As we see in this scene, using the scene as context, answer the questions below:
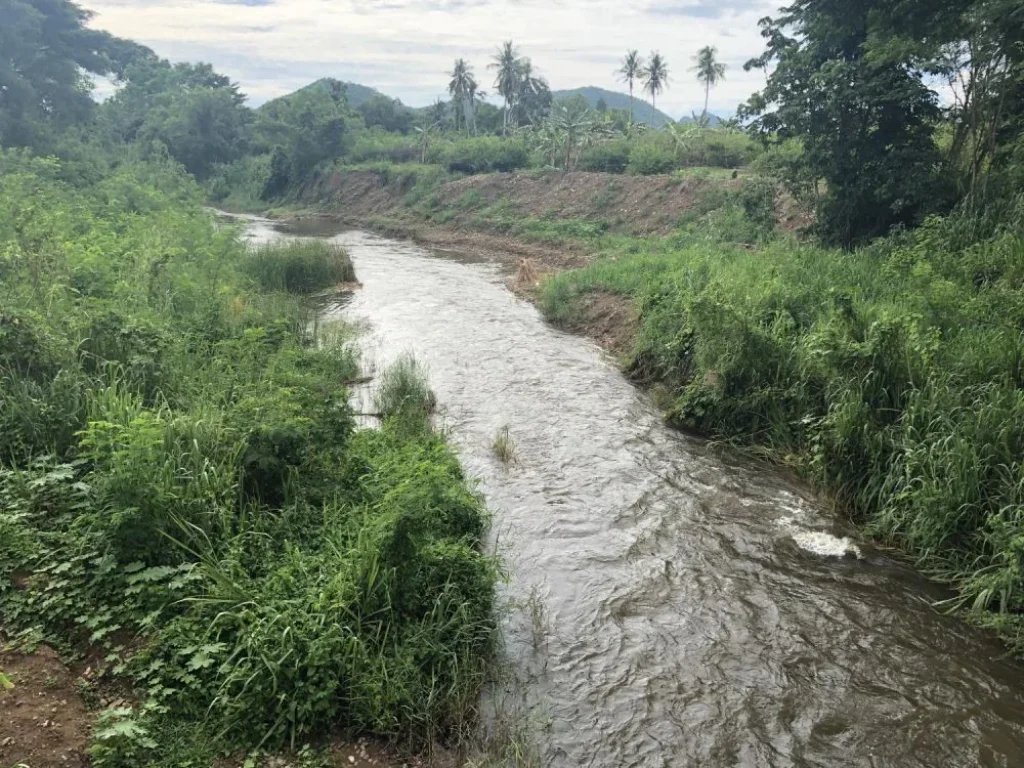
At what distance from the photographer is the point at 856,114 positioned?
15625mm

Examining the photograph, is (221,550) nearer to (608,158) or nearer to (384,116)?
(608,158)

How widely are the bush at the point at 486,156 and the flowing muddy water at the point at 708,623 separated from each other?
42.3m

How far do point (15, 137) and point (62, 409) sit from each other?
33.4 metres

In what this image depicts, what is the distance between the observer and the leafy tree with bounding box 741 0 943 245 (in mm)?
14750

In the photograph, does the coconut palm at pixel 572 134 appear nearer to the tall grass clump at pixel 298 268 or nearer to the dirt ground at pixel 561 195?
the dirt ground at pixel 561 195

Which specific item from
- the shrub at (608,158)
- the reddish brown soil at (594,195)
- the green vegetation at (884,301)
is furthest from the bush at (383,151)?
the green vegetation at (884,301)

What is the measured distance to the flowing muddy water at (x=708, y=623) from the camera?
538 cm

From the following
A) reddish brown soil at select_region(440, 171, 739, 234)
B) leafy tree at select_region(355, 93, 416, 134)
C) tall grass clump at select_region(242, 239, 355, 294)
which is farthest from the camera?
leafy tree at select_region(355, 93, 416, 134)

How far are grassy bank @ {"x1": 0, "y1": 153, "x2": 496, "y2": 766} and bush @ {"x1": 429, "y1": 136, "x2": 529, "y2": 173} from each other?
146ft

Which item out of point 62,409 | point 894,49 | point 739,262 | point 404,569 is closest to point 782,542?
point 404,569

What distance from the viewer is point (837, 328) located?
10.2m

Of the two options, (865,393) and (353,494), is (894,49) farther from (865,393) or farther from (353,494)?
(353,494)

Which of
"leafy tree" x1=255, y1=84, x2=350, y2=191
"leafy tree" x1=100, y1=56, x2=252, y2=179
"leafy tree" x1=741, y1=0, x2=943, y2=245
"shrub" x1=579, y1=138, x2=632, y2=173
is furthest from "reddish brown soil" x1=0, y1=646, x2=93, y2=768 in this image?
"leafy tree" x1=100, y1=56, x2=252, y2=179

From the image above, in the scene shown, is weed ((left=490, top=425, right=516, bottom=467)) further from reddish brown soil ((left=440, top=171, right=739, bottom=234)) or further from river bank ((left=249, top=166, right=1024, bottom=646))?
reddish brown soil ((left=440, top=171, right=739, bottom=234))
